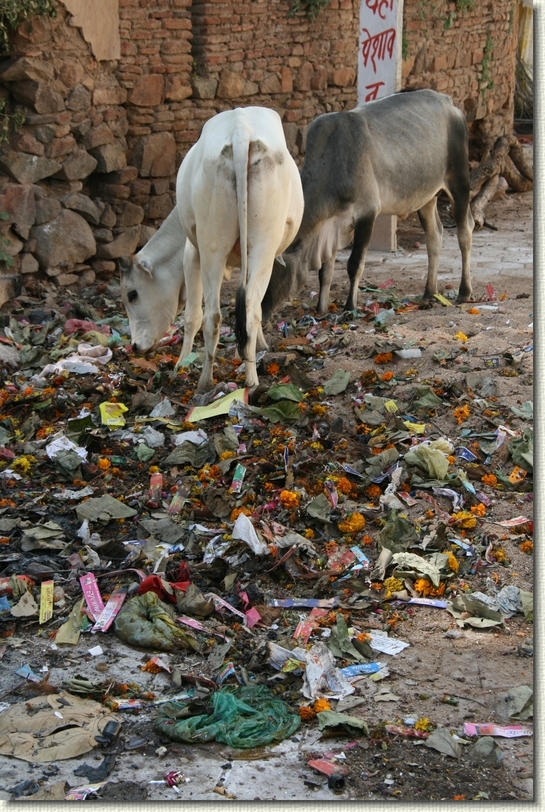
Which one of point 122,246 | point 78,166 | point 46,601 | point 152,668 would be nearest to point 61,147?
point 78,166

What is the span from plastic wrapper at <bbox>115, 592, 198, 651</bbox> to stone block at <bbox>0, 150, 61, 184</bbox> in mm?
5115

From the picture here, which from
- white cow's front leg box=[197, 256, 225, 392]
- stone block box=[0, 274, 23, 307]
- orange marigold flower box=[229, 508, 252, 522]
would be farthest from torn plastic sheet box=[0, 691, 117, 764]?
stone block box=[0, 274, 23, 307]

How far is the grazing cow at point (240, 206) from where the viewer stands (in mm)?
5418

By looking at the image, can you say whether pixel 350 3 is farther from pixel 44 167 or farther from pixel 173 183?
pixel 44 167

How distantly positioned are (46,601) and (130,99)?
235 inches

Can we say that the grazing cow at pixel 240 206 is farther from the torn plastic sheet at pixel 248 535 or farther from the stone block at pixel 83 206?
the stone block at pixel 83 206

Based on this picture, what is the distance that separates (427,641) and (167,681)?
0.95 m

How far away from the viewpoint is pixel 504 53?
13469mm

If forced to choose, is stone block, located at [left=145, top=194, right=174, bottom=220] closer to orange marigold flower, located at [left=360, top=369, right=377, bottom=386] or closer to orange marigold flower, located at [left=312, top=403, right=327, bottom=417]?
orange marigold flower, located at [left=360, top=369, right=377, bottom=386]

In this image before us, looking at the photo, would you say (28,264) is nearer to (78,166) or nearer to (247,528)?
(78,166)

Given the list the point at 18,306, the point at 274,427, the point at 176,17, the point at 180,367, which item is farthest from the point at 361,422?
the point at 176,17

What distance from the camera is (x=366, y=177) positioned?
298 inches

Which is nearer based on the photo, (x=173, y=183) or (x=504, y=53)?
(x=173, y=183)

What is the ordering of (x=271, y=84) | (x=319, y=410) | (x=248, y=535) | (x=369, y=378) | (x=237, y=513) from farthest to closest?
(x=271, y=84) < (x=369, y=378) < (x=319, y=410) < (x=237, y=513) < (x=248, y=535)
